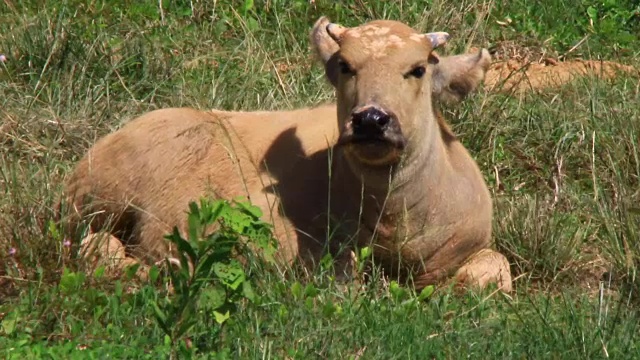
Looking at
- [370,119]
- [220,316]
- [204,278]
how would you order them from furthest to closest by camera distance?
[370,119]
[220,316]
[204,278]

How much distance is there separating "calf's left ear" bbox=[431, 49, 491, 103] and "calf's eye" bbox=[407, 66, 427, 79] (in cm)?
38

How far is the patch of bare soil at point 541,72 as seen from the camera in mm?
10300

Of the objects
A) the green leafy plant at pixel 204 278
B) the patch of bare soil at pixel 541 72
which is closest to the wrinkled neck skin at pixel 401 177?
the green leafy plant at pixel 204 278

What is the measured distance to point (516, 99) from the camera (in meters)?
10.1

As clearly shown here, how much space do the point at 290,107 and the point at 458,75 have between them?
1.83m

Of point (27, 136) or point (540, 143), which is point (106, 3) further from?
point (540, 143)

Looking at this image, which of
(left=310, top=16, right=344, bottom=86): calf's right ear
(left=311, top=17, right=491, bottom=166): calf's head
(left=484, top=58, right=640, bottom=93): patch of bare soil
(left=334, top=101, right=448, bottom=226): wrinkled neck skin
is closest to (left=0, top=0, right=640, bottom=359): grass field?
(left=484, top=58, right=640, bottom=93): patch of bare soil

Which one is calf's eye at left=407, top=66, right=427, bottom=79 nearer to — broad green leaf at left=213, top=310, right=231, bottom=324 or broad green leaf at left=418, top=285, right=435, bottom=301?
broad green leaf at left=418, top=285, right=435, bottom=301

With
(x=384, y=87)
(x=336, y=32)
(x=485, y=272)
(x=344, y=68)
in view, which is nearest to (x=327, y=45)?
(x=336, y=32)

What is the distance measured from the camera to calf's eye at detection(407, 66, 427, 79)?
7.83m

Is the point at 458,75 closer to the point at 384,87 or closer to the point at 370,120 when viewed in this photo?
the point at 384,87

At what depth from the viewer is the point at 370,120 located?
292 inches

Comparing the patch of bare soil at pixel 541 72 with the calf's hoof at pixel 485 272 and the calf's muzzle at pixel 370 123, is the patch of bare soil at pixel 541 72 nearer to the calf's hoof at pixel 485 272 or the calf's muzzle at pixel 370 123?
the calf's hoof at pixel 485 272

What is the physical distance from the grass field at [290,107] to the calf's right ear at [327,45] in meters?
1.23
